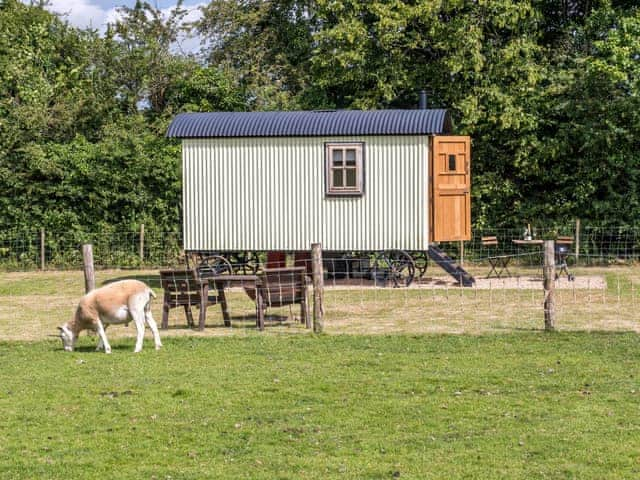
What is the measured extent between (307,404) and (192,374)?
182 centimetres

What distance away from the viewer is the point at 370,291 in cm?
1806

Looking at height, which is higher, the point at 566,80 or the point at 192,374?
the point at 566,80

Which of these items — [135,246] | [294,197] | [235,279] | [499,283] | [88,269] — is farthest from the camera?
[135,246]

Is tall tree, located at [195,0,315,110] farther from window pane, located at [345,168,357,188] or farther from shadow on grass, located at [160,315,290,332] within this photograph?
shadow on grass, located at [160,315,290,332]

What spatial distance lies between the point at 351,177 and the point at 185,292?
22.0 ft

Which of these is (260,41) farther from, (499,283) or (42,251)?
(499,283)

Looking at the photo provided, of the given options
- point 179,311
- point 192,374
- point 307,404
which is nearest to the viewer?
point 307,404

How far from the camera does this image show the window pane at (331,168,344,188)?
19.5m

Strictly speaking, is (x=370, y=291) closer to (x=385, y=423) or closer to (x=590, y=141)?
(x=590, y=141)

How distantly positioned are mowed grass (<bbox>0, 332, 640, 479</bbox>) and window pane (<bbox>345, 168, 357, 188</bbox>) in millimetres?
7702

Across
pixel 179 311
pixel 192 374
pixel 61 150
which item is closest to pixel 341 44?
pixel 61 150

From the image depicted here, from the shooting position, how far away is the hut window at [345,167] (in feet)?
63.4

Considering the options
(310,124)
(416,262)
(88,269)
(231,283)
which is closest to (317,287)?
(231,283)

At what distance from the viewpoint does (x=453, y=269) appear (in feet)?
62.1
